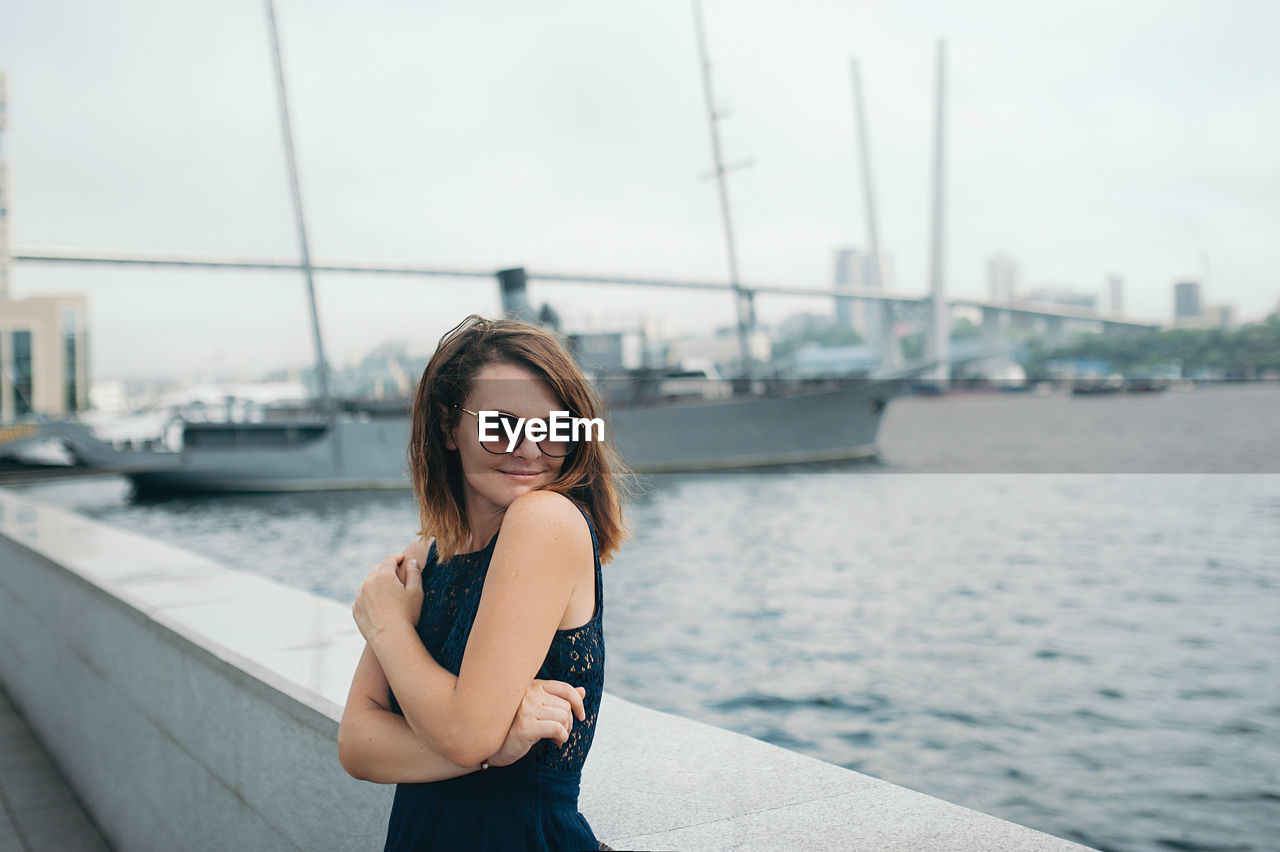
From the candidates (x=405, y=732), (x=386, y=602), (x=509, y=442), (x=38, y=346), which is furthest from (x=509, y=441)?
(x=38, y=346)

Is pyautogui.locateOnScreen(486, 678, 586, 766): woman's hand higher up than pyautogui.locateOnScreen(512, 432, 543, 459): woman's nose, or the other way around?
pyautogui.locateOnScreen(512, 432, 543, 459): woman's nose

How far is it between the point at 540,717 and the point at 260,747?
1056 millimetres

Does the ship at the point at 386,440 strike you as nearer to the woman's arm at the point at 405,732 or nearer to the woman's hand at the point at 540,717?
the woman's arm at the point at 405,732

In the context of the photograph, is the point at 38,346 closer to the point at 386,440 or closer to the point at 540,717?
the point at 386,440

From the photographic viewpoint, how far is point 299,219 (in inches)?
1072

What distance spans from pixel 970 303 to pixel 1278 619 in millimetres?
16814

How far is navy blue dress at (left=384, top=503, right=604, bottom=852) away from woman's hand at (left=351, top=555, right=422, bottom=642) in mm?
31

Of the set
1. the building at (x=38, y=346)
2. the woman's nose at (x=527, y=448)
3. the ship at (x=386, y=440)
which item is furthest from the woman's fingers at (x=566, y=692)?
the building at (x=38, y=346)

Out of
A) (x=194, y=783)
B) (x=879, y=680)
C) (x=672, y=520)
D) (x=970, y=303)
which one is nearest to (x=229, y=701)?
(x=194, y=783)

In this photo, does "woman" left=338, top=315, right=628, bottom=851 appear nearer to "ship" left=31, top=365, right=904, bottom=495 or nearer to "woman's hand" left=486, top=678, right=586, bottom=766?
"woman's hand" left=486, top=678, right=586, bottom=766

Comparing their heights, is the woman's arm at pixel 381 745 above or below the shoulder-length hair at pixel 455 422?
below

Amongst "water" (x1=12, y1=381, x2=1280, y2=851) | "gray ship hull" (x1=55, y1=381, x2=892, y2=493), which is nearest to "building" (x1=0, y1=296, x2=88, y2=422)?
"gray ship hull" (x1=55, y1=381, x2=892, y2=493)

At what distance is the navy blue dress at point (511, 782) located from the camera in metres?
1.02

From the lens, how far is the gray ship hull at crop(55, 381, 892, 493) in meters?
27.5
